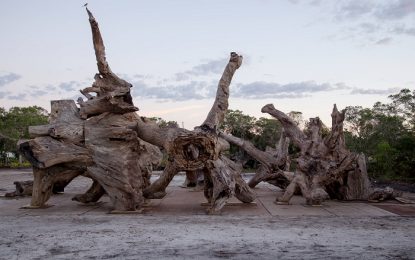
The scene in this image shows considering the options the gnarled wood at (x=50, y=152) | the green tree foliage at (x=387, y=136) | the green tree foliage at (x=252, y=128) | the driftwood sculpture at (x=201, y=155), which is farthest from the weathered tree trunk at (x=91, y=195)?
the green tree foliage at (x=252, y=128)

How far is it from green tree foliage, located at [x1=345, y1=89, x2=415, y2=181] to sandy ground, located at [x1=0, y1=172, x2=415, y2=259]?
33.3 feet

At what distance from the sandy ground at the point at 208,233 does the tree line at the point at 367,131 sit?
9.47 feet

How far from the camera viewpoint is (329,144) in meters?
13.3

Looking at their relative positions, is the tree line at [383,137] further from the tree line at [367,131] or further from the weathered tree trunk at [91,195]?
the weathered tree trunk at [91,195]

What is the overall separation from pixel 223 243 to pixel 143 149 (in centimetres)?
625

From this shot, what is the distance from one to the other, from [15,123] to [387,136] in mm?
32032

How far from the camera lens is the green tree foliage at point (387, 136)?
21578mm

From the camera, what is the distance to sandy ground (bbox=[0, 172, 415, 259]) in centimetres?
689

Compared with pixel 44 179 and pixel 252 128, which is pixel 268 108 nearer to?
pixel 44 179

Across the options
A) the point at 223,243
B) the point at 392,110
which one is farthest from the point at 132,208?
the point at 392,110

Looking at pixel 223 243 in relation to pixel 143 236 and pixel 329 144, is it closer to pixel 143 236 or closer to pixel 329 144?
pixel 143 236

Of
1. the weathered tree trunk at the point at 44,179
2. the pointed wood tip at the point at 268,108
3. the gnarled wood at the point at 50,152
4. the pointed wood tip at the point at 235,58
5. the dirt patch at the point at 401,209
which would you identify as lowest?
the dirt patch at the point at 401,209

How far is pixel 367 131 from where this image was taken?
1161 inches

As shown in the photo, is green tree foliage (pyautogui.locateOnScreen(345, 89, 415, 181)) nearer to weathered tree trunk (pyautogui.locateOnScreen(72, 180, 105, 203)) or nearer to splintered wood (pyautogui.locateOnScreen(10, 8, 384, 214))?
splintered wood (pyautogui.locateOnScreen(10, 8, 384, 214))
